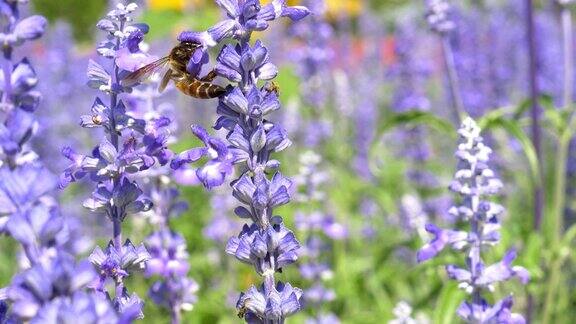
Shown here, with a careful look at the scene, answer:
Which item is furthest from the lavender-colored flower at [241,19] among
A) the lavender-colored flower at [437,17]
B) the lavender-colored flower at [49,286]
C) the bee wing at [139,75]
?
the lavender-colored flower at [437,17]

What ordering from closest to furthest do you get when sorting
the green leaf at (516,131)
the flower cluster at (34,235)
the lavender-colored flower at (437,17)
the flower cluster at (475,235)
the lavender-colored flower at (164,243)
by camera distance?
the flower cluster at (34,235) → the flower cluster at (475,235) → the lavender-colored flower at (164,243) → the green leaf at (516,131) → the lavender-colored flower at (437,17)

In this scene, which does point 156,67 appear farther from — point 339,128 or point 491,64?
point 491,64

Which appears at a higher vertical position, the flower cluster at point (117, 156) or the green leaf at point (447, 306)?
the flower cluster at point (117, 156)

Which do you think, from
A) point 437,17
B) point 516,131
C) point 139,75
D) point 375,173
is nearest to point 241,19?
point 139,75

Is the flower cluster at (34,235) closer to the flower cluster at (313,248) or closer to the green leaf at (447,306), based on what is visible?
the green leaf at (447,306)

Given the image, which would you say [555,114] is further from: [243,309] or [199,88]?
[243,309]

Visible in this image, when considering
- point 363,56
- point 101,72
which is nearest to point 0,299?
point 101,72
